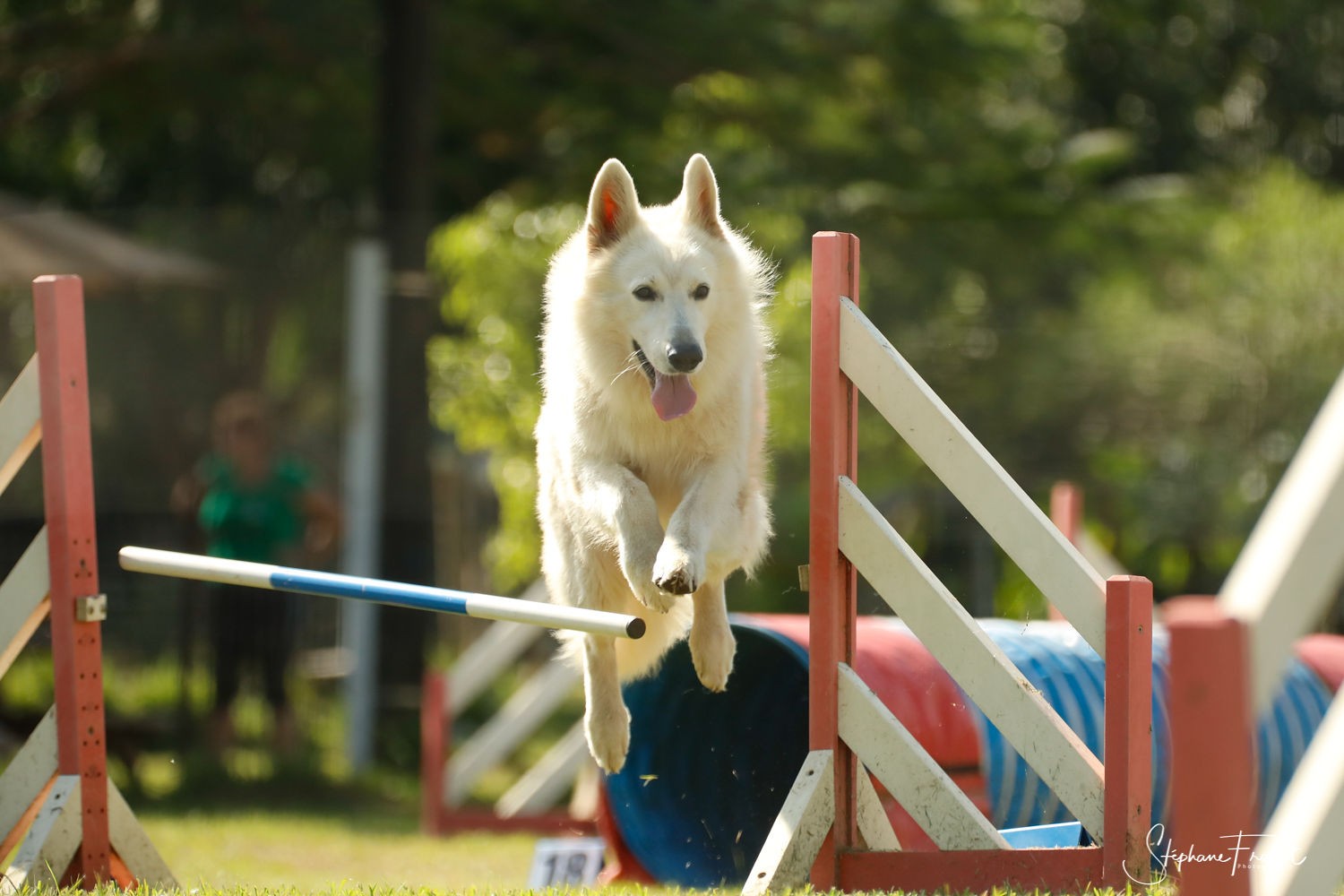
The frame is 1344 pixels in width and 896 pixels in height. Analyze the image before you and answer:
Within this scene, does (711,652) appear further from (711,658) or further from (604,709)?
(604,709)

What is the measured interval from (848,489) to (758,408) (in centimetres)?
68

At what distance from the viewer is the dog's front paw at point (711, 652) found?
4.05 m

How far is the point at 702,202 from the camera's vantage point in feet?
13.7

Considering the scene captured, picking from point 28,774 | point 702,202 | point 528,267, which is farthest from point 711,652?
point 528,267

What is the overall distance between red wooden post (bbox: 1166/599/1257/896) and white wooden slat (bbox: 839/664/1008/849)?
4.62ft

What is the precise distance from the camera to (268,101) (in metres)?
12.2

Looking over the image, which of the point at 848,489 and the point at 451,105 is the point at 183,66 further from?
the point at 848,489

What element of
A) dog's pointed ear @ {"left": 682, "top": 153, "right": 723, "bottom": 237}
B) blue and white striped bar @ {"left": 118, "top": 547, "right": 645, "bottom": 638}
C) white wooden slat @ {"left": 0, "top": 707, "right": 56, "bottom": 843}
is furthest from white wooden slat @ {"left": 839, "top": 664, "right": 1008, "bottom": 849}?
white wooden slat @ {"left": 0, "top": 707, "right": 56, "bottom": 843}

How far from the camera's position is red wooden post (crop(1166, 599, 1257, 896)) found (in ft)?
6.94

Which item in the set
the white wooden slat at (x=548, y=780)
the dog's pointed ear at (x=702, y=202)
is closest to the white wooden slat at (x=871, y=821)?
the dog's pointed ear at (x=702, y=202)

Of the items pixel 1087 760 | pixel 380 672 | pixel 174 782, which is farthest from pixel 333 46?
pixel 1087 760

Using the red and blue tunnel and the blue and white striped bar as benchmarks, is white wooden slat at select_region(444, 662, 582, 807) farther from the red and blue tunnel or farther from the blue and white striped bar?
the blue and white striped bar

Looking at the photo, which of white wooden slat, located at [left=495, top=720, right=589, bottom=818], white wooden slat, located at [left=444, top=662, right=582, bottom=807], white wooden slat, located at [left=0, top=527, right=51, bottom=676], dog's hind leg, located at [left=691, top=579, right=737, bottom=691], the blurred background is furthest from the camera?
the blurred background

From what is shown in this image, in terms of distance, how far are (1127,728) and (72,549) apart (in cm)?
291
